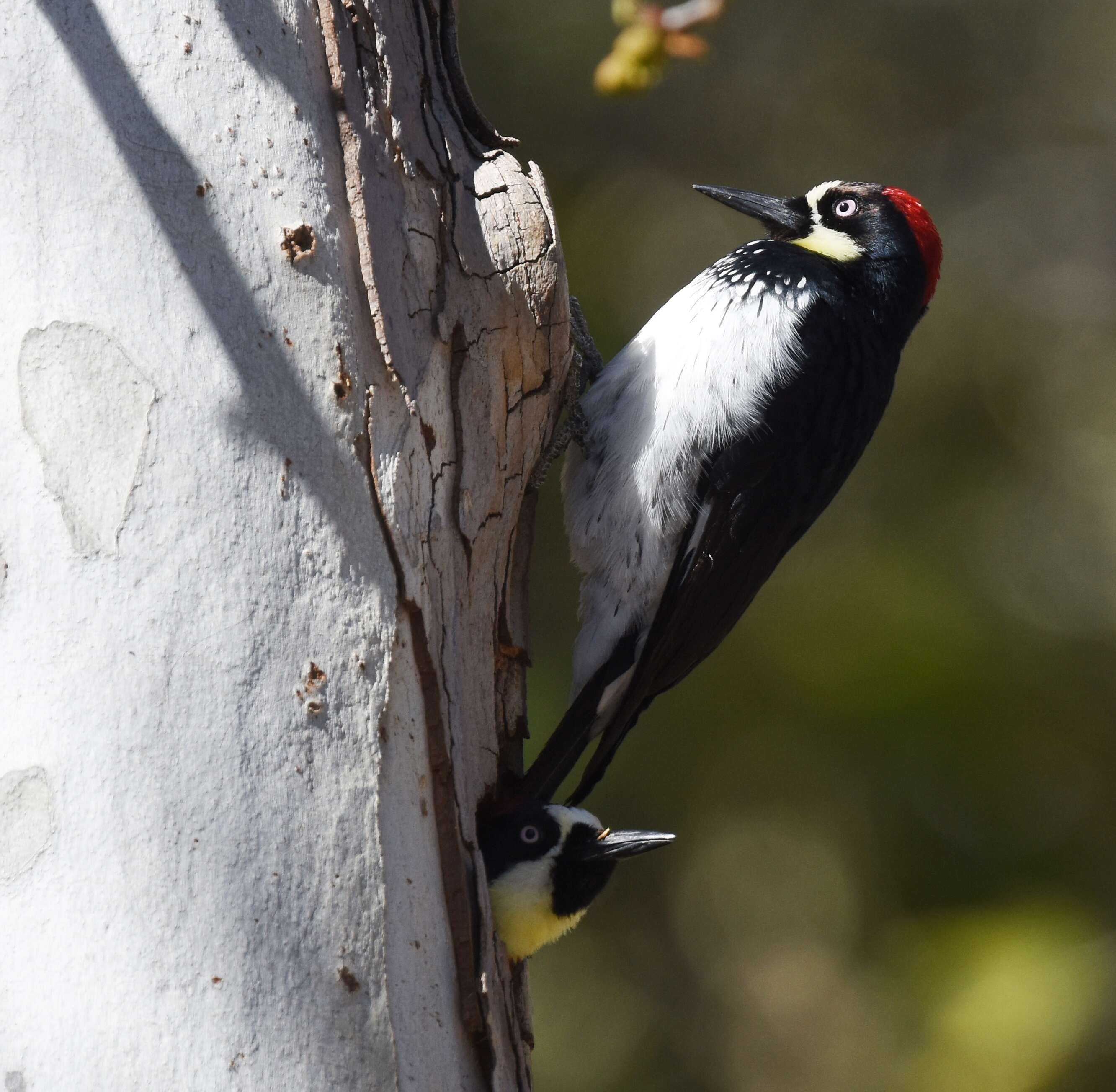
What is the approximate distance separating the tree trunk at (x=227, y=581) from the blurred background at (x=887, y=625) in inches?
125

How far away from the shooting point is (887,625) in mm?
5219

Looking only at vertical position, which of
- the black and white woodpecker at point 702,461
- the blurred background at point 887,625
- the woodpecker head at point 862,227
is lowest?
the blurred background at point 887,625

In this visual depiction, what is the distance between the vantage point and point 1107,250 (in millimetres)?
5930

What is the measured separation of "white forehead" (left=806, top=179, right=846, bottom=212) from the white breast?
442 mm

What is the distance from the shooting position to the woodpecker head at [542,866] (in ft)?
7.50

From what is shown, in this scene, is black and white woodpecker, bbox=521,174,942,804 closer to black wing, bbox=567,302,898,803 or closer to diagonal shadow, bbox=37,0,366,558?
black wing, bbox=567,302,898,803

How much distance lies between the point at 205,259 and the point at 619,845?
53.8 inches

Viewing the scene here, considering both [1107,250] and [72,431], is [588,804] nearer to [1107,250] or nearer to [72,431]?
[1107,250]

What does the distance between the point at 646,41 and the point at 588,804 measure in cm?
386

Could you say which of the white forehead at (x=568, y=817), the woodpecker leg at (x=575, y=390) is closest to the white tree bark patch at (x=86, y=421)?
the woodpecker leg at (x=575, y=390)

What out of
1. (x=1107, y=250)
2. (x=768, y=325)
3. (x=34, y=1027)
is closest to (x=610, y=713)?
(x=768, y=325)

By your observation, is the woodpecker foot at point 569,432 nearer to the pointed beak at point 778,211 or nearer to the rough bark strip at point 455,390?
the rough bark strip at point 455,390

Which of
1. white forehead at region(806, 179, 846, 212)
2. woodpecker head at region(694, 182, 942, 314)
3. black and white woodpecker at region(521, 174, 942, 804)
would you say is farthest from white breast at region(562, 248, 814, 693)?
white forehead at region(806, 179, 846, 212)

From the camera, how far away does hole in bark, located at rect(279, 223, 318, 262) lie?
174 cm
